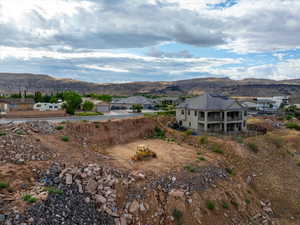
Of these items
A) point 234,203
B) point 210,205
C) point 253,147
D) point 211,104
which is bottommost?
point 234,203

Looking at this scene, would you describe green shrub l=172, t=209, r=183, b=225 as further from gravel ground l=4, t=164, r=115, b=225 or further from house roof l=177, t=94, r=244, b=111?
house roof l=177, t=94, r=244, b=111

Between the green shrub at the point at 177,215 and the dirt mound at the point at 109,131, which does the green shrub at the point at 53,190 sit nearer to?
the green shrub at the point at 177,215

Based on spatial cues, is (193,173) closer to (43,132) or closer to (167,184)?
(167,184)

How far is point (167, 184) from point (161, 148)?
980 centimetres

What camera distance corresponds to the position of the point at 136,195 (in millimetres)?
A: 18594

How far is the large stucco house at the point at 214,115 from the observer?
37125 millimetres

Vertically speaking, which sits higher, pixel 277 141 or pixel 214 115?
pixel 214 115

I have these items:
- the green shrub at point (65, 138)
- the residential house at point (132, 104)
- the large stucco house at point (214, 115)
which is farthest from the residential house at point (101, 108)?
the green shrub at point (65, 138)

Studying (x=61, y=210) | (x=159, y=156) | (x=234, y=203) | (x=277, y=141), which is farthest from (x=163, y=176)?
(x=277, y=141)

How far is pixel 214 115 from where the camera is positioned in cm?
3769

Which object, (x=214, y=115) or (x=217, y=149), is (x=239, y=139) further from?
(x=214, y=115)

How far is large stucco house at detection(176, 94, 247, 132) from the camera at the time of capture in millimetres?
37125

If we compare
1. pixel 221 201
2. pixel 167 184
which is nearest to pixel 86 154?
pixel 167 184

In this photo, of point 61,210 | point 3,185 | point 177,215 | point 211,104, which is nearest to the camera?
point 61,210
